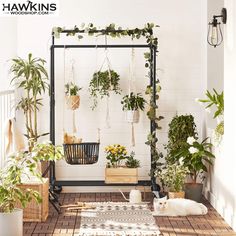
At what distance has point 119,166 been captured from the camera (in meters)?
8.69

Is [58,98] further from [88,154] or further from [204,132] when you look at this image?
[204,132]

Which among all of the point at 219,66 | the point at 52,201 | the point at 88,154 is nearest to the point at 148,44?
the point at 219,66

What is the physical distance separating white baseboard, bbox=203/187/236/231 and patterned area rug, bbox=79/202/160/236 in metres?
0.75

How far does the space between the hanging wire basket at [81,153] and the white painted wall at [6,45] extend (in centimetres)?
147

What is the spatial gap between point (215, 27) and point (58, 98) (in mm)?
2317

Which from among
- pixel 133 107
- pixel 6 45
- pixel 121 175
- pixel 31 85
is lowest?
pixel 121 175

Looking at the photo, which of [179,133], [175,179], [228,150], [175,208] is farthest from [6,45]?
[228,150]

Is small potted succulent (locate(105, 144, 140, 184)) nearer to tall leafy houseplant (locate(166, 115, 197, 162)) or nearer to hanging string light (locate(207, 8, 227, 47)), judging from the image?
tall leafy houseplant (locate(166, 115, 197, 162))

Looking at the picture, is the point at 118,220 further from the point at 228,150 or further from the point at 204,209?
the point at 228,150

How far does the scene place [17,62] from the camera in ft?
27.9

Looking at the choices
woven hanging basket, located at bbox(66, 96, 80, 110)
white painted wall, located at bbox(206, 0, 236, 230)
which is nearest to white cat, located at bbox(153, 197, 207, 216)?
white painted wall, located at bbox(206, 0, 236, 230)

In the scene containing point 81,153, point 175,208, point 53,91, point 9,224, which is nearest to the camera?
point 9,224

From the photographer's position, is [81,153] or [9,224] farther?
[81,153]

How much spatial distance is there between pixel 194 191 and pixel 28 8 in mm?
3172
